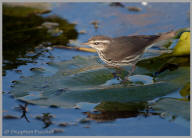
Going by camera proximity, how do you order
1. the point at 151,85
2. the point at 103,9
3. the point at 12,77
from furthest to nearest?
the point at 103,9, the point at 12,77, the point at 151,85

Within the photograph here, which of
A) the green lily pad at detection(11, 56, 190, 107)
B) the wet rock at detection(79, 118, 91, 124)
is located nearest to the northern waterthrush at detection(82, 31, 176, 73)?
the green lily pad at detection(11, 56, 190, 107)

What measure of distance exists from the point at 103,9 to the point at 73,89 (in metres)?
4.78

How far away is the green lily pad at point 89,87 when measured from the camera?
527cm

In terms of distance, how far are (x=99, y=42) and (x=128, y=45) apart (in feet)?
2.13

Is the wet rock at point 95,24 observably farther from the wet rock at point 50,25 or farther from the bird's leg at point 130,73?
the bird's leg at point 130,73

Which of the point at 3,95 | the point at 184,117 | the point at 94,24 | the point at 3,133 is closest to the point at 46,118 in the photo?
the point at 3,133

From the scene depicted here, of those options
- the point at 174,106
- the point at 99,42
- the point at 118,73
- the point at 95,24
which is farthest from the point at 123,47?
the point at 174,106

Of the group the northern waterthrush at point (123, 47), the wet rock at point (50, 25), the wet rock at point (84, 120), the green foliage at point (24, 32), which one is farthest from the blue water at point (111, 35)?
the northern waterthrush at point (123, 47)

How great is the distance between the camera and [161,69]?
5777 millimetres

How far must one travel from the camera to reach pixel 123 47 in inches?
275

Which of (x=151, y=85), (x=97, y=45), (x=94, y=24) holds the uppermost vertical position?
(x=94, y=24)

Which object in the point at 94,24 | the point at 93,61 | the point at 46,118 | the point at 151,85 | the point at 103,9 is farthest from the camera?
the point at 103,9

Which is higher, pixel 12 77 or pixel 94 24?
pixel 94 24

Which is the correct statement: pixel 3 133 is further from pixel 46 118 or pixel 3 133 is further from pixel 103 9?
pixel 103 9
